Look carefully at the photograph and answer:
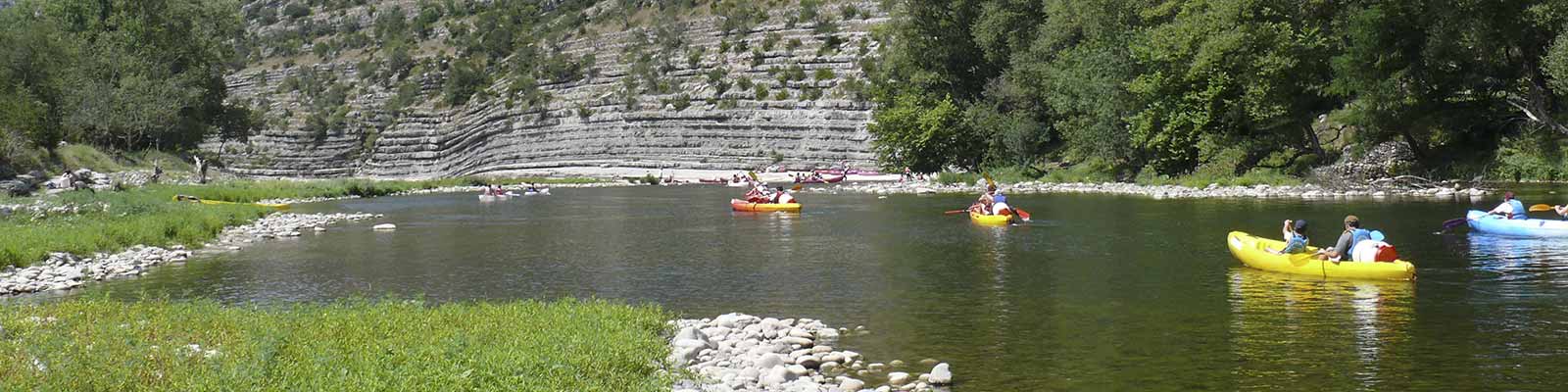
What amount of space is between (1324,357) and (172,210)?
31.9m

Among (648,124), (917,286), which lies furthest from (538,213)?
(648,124)

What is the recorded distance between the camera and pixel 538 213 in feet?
153

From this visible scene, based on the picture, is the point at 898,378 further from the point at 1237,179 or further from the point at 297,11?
the point at 297,11

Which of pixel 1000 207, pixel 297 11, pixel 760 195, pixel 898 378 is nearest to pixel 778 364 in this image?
pixel 898 378

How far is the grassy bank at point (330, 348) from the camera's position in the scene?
32.7ft

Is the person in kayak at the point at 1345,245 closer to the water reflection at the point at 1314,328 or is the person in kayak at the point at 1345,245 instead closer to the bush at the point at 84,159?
the water reflection at the point at 1314,328

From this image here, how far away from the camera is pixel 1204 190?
50.1 m

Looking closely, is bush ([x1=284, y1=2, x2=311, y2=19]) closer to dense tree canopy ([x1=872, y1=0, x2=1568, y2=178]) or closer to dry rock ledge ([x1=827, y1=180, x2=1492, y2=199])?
dense tree canopy ([x1=872, y1=0, x2=1568, y2=178])

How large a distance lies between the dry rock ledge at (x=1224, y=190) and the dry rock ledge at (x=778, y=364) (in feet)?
112

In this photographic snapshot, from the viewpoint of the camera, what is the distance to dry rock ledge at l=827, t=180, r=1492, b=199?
43.3 meters

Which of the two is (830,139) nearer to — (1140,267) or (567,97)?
(567,97)

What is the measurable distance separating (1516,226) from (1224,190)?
20722 mm

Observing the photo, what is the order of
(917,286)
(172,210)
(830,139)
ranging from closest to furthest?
(917,286)
(172,210)
(830,139)

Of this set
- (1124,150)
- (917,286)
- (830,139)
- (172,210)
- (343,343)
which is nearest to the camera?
(343,343)
